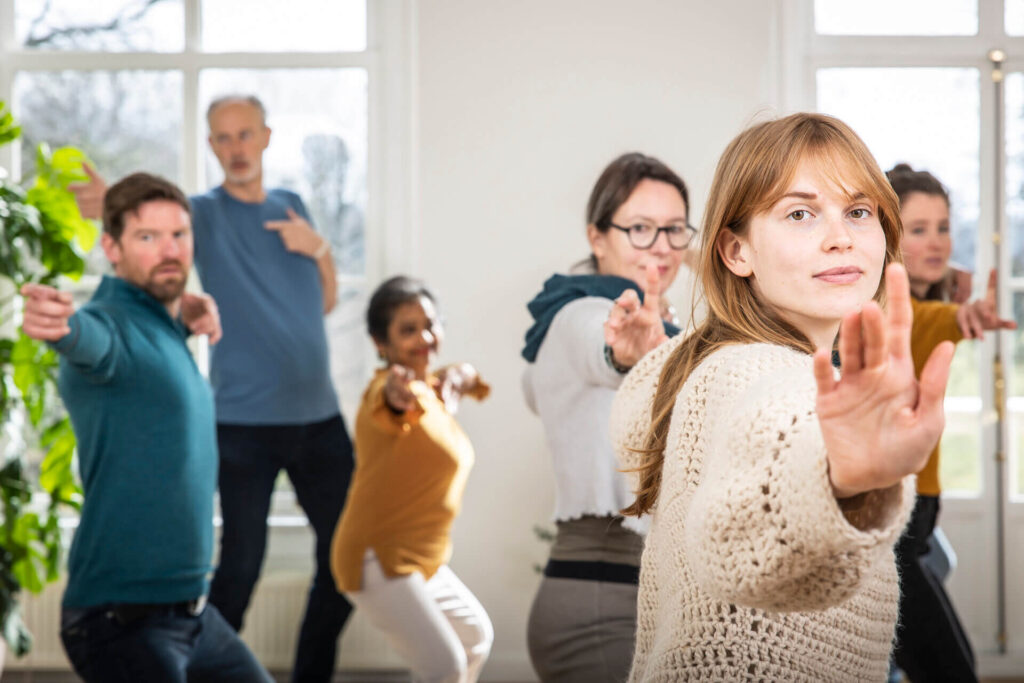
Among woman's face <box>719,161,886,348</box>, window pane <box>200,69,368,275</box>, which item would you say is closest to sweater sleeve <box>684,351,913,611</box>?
woman's face <box>719,161,886,348</box>

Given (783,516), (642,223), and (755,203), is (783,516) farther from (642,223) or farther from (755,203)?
(642,223)

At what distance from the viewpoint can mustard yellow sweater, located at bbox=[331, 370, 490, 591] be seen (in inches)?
104

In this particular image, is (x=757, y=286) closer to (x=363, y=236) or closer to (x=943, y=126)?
(x=363, y=236)

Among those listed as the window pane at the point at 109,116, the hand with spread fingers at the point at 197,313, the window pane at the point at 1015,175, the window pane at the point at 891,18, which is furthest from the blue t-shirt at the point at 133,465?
the window pane at the point at 1015,175

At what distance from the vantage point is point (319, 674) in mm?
3189

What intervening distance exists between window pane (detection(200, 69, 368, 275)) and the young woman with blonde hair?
2687 millimetres

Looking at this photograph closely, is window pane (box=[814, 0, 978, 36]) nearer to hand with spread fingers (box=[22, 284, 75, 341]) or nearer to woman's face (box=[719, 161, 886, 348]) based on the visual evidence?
hand with spread fingers (box=[22, 284, 75, 341])

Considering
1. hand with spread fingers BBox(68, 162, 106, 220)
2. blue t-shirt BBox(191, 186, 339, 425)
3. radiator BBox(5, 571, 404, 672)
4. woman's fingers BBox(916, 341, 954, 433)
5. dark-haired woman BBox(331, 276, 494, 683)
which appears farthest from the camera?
radiator BBox(5, 571, 404, 672)

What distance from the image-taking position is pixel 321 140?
12.5 feet

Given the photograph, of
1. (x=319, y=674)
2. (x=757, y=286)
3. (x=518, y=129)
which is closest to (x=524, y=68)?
(x=518, y=129)

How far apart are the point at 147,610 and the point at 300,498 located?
52.4 inches

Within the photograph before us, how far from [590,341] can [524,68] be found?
85.8 inches

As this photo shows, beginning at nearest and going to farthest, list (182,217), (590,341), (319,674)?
(590,341), (182,217), (319,674)

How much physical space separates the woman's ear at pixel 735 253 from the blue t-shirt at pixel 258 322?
2.38 meters
